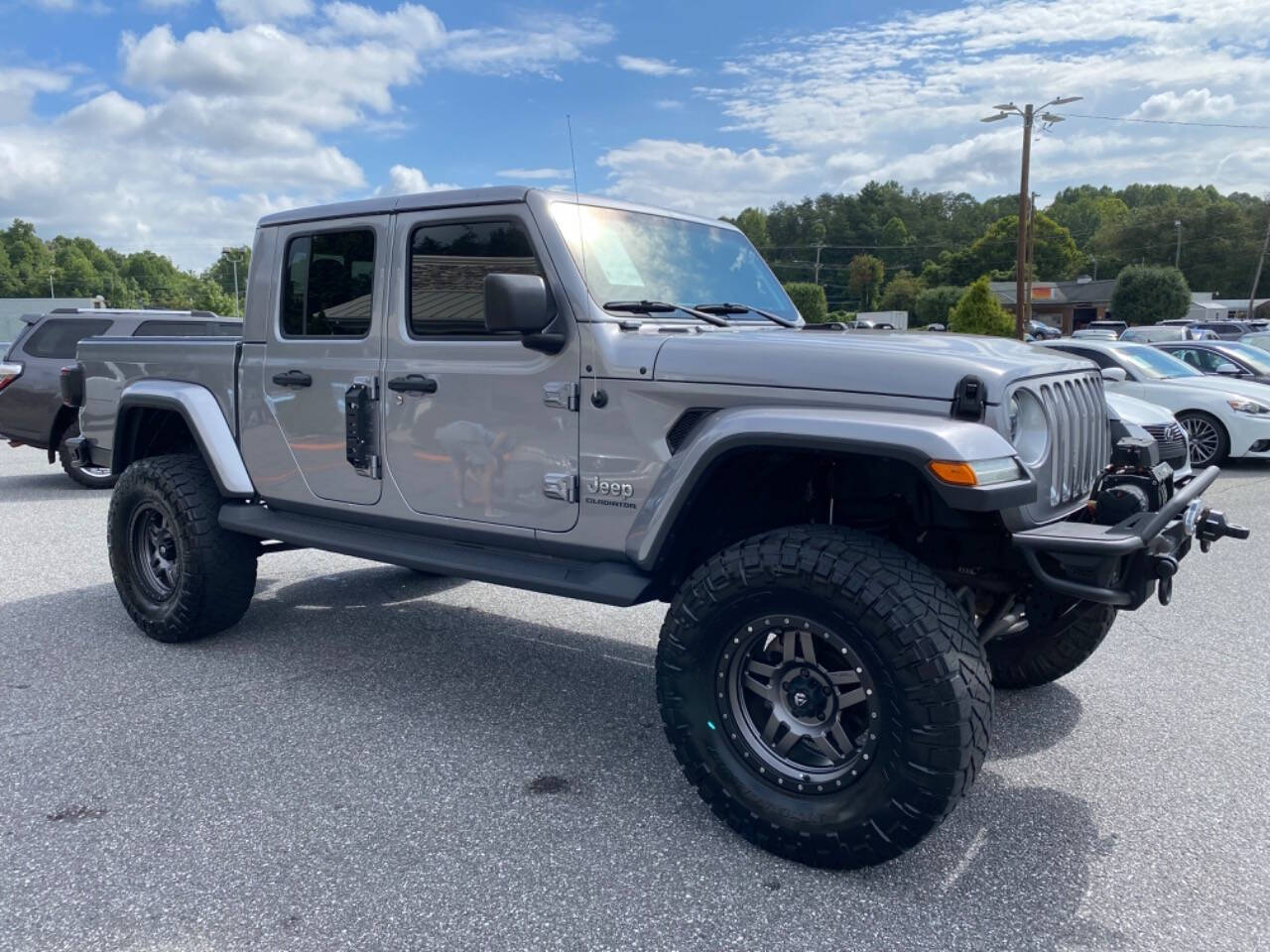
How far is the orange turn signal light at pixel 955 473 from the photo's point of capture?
2.55 meters

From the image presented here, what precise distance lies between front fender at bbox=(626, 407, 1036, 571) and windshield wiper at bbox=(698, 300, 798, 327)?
36.5 inches

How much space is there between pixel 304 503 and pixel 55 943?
87.6 inches

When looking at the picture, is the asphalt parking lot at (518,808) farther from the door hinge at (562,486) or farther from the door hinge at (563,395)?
the door hinge at (563,395)

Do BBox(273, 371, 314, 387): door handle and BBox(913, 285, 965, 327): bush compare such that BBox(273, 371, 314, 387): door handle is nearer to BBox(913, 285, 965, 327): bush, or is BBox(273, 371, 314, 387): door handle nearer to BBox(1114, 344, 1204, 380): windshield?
BBox(1114, 344, 1204, 380): windshield

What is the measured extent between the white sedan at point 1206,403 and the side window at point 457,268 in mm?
8568

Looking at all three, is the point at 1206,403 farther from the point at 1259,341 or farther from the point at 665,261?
the point at 665,261

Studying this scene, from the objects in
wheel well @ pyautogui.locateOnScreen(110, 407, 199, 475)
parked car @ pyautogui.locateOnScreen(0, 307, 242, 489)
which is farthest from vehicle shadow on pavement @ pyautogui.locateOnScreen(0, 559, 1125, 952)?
parked car @ pyautogui.locateOnScreen(0, 307, 242, 489)

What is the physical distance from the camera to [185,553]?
4695 millimetres

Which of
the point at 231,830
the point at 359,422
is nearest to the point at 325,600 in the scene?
the point at 359,422

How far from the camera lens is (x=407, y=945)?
99.3 inches

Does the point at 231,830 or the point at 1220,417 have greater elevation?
the point at 1220,417

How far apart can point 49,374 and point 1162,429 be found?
10.6 metres

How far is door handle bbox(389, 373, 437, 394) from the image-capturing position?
3832mm

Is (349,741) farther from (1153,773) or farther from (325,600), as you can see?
(1153,773)
